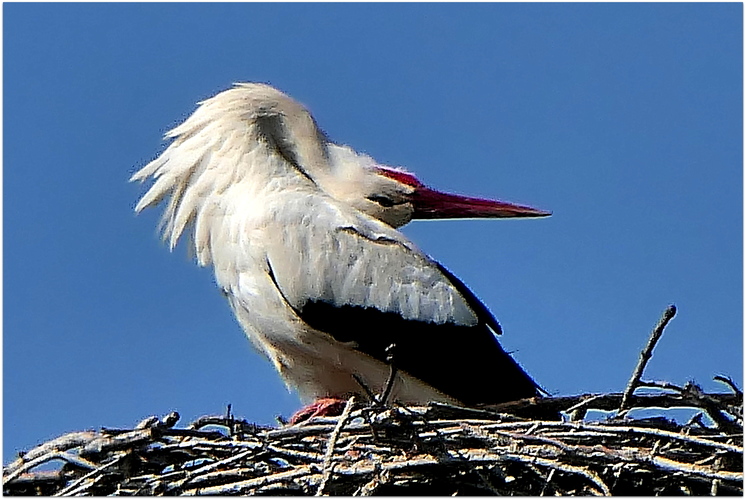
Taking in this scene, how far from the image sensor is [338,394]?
244 inches

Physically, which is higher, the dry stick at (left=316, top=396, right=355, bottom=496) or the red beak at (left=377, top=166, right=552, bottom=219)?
the red beak at (left=377, top=166, right=552, bottom=219)

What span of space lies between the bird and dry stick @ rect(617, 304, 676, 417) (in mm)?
1082

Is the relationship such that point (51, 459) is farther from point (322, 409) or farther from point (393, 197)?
point (393, 197)

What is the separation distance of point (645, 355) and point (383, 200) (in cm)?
209

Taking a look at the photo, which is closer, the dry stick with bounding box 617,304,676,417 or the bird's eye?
the dry stick with bounding box 617,304,676,417

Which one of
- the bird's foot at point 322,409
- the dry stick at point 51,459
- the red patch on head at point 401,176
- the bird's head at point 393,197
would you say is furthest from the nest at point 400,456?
the red patch on head at point 401,176

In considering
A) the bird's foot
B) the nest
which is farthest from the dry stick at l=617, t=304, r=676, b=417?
the bird's foot

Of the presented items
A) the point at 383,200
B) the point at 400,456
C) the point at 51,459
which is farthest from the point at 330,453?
the point at 383,200

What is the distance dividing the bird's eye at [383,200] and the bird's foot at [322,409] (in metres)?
1.00

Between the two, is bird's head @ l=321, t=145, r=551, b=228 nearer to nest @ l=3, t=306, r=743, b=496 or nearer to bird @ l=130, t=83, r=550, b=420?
bird @ l=130, t=83, r=550, b=420

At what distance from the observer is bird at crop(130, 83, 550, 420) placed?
5988 millimetres

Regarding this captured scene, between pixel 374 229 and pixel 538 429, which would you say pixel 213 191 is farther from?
pixel 538 429

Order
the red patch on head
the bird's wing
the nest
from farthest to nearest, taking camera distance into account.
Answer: the red patch on head
the bird's wing
the nest

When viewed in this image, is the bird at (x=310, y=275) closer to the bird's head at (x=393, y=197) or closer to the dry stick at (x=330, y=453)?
the bird's head at (x=393, y=197)
